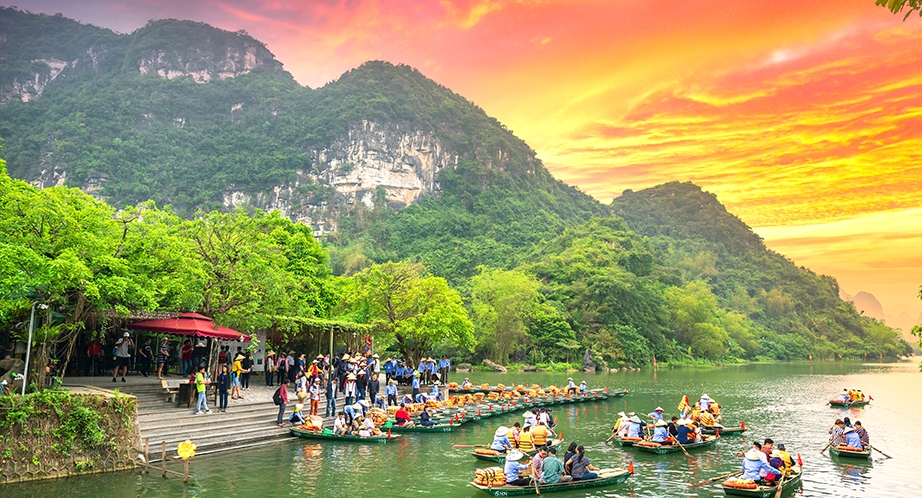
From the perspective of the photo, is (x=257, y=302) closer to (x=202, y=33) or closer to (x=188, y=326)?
(x=188, y=326)

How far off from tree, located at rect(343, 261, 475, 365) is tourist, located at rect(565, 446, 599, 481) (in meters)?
23.0

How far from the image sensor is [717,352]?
8650 cm

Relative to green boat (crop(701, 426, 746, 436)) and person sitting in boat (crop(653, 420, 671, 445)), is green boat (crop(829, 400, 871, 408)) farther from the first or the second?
person sitting in boat (crop(653, 420, 671, 445))

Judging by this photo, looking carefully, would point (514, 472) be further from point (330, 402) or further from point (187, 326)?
point (187, 326)

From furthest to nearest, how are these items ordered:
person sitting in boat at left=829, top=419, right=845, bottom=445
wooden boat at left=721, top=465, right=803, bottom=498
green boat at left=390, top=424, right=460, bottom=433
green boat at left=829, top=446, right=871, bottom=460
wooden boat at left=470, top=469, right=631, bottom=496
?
green boat at left=390, top=424, right=460, bottom=433
person sitting in boat at left=829, top=419, right=845, bottom=445
green boat at left=829, top=446, right=871, bottom=460
wooden boat at left=721, top=465, right=803, bottom=498
wooden boat at left=470, top=469, right=631, bottom=496

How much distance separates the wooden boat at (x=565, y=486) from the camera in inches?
550

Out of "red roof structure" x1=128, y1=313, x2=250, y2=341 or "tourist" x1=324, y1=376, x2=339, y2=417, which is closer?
"red roof structure" x1=128, y1=313, x2=250, y2=341

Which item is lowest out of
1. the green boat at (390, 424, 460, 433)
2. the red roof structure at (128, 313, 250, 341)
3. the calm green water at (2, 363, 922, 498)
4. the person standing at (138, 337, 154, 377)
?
the calm green water at (2, 363, 922, 498)

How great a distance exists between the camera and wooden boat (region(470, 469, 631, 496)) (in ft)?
45.8

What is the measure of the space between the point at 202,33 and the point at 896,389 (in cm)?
20075

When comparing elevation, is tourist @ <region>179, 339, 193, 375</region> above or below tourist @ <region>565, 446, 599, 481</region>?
above

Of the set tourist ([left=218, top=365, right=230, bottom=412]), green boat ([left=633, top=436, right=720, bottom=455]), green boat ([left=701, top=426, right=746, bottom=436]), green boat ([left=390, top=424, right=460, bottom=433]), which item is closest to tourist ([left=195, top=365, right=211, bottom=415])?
tourist ([left=218, top=365, right=230, bottom=412])

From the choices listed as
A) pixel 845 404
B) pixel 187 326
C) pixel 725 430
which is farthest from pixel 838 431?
pixel 187 326

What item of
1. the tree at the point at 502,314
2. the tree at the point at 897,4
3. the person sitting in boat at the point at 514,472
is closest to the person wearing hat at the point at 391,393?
the person sitting in boat at the point at 514,472
